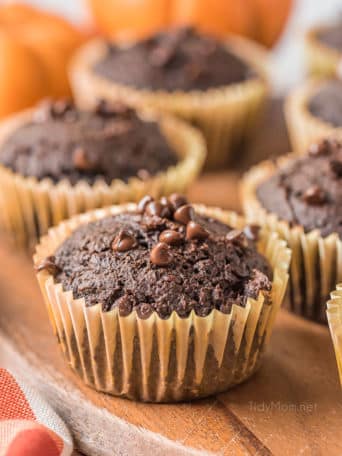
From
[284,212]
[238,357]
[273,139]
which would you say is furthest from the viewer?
[273,139]

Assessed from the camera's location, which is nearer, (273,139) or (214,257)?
(214,257)

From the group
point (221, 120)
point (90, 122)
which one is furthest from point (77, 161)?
point (221, 120)

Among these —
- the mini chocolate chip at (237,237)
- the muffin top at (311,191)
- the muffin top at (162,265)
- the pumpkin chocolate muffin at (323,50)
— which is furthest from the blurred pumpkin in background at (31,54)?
the mini chocolate chip at (237,237)

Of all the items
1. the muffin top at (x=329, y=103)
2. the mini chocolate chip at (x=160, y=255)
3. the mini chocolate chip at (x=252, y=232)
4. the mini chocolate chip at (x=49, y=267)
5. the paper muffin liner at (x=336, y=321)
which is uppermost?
the mini chocolate chip at (x=160, y=255)

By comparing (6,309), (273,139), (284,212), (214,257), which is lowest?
(273,139)

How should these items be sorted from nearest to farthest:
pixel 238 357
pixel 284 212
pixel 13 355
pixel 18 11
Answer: pixel 238 357, pixel 13 355, pixel 284 212, pixel 18 11

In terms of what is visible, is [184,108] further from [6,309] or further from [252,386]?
[252,386]

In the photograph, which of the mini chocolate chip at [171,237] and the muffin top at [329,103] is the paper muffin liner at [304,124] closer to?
the muffin top at [329,103]

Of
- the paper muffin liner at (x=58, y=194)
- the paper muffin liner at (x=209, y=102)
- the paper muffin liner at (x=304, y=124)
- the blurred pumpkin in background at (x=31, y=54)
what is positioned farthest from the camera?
the blurred pumpkin in background at (x=31, y=54)

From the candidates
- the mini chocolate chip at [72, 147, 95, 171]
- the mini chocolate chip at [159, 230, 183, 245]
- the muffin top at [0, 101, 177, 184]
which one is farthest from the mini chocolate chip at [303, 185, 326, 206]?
the mini chocolate chip at [72, 147, 95, 171]
